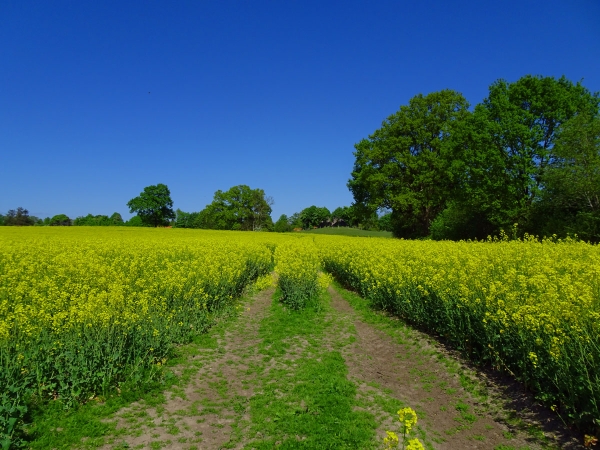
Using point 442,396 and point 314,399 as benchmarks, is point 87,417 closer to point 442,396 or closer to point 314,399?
point 314,399

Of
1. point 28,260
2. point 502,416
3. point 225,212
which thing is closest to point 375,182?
point 28,260

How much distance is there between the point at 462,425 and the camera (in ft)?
16.8

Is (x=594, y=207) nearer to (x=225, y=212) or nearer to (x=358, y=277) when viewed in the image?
(x=358, y=277)

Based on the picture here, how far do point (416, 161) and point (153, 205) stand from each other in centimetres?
7379

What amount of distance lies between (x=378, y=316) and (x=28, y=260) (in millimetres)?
12952

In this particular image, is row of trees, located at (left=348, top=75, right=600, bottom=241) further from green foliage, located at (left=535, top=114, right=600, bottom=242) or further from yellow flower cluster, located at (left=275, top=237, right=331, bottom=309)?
yellow flower cluster, located at (left=275, top=237, right=331, bottom=309)

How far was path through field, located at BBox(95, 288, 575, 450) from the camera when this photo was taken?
4691 millimetres

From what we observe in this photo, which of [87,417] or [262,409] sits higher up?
[87,417]

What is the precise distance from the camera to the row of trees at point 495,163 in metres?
21.6

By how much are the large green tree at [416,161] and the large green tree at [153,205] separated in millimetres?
68182

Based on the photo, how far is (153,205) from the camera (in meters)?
90.2

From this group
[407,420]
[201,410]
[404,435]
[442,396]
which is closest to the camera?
[407,420]

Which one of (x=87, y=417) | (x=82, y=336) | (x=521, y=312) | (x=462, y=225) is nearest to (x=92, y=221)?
(x=462, y=225)

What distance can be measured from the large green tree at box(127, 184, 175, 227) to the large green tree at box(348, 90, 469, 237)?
68.2 meters
